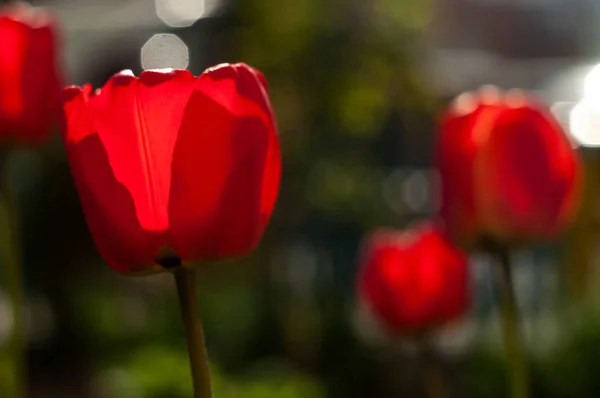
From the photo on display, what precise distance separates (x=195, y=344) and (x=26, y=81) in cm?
79

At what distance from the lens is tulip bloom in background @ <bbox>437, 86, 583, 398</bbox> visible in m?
0.86

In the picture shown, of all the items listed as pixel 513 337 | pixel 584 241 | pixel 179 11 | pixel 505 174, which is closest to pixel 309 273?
pixel 584 241

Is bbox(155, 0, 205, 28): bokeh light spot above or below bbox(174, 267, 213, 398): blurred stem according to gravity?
above

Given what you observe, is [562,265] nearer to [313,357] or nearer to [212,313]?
[313,357]

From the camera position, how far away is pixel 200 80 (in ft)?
1.58

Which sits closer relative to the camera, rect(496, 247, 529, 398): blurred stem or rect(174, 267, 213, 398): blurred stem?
rect(174, 267, 213, 398): blurred stem

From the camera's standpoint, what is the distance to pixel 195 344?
439mm

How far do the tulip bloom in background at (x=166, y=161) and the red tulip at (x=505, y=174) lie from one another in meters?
0.42

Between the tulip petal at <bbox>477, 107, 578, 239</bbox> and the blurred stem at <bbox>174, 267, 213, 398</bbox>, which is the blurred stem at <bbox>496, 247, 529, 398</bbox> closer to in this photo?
the tulip petal at <bbox>477, 107, 578, 239</bbox>

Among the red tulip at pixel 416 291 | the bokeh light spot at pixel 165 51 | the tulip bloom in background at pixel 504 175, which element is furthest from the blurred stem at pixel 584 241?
the bokeh light spot at pixel 165 51

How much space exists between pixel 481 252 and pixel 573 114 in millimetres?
3110

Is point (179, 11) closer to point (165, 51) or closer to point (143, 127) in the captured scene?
point (165, 51)

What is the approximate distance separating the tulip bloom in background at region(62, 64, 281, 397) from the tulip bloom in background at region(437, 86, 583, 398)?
0.42 meters

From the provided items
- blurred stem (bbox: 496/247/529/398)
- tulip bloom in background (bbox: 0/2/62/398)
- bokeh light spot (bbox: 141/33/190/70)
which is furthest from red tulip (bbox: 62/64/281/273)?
bokeh light spot (bbox: 141/33/190/70)
